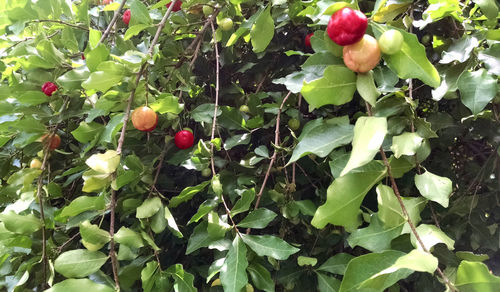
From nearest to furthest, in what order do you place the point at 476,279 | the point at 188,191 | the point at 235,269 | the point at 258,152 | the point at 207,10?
the point at 476,279 → the point at 235,269 → the point at 188,191 → the point at 258,152 → the point at 207,10

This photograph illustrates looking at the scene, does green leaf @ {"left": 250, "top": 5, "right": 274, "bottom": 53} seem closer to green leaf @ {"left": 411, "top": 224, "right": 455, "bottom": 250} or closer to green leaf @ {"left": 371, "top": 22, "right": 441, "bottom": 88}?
green leaf @ {"left": 371, "top": 22, "right": 441, "bottom": 88}

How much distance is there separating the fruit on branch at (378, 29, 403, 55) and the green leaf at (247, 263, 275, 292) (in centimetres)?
45

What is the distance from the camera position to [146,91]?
0.76 m

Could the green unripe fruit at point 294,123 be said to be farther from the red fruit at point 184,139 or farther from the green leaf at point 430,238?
the green leaf at point 430,238

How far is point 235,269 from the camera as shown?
645mm

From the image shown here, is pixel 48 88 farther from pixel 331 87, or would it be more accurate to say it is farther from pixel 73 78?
pixel 331 87

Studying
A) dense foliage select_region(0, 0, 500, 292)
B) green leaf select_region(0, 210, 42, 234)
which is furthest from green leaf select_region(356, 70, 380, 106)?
green leaf select_region(0, 210, 42, 234)

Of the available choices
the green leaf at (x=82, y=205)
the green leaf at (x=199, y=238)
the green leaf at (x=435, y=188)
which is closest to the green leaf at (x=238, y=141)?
the green leaf at (x=199, y=238)

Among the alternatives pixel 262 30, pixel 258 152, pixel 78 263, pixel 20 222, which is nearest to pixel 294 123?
pixel 258 152

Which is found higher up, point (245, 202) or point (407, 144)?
point (407, 144)

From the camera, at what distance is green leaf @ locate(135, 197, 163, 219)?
731 mm

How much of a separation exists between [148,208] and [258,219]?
0.23 meters

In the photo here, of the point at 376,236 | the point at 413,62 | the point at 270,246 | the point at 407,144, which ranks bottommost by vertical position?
the point at 270,246

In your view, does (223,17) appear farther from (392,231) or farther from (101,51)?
(392,231)
